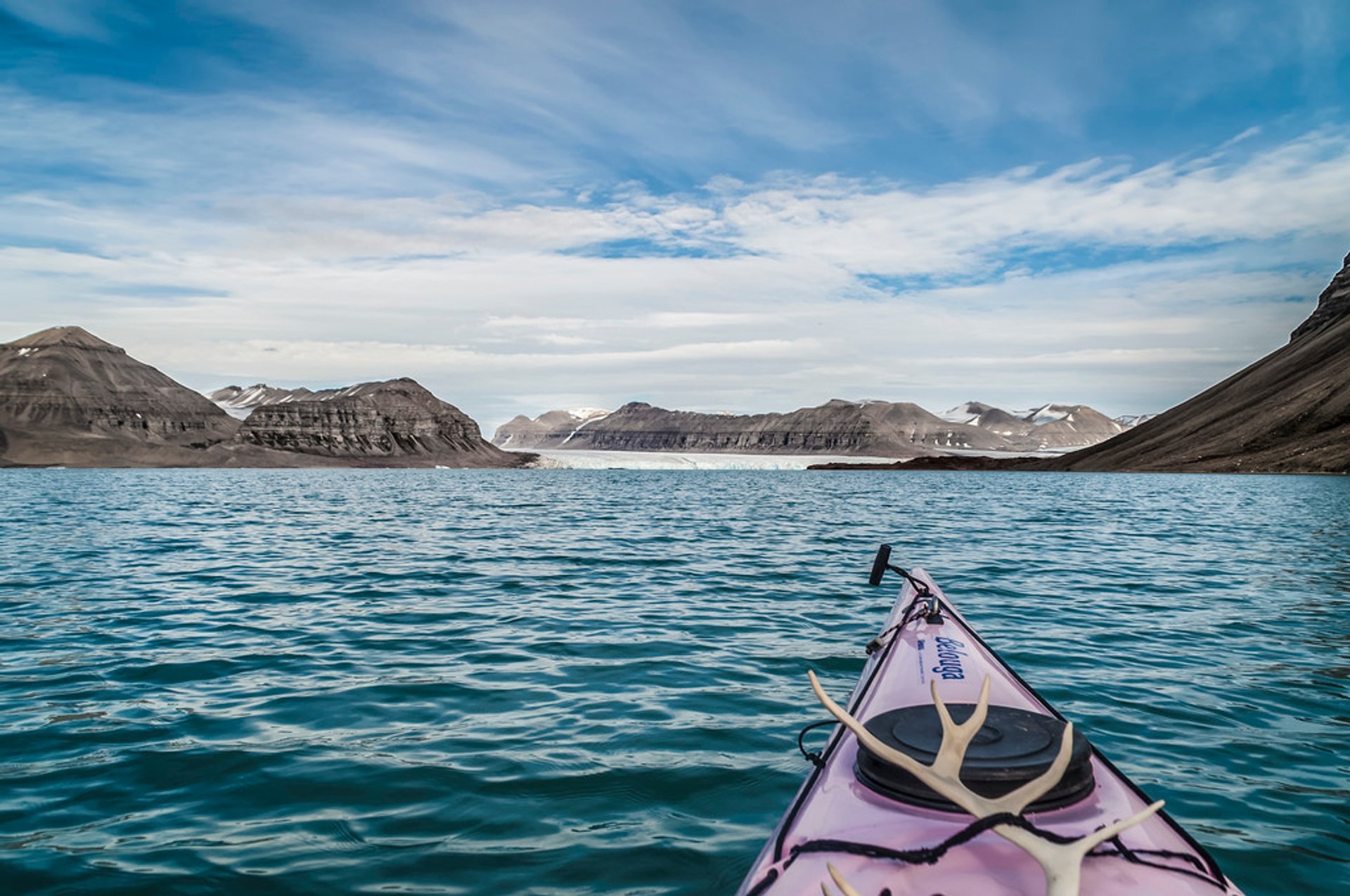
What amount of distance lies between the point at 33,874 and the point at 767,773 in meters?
4.76

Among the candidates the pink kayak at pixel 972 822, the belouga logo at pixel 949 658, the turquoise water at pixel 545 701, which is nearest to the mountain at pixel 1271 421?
the turquoise water at pixel 545 701

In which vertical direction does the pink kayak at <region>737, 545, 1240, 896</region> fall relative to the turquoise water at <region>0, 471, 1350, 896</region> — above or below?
above

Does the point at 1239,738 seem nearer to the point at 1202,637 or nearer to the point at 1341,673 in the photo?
the point at 1341,673

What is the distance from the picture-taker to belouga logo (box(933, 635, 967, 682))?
5.77m

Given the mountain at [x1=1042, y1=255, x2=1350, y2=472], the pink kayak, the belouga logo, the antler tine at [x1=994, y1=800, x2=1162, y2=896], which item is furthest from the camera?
the mountain at [x1=1042, y1=255, x2=1350, y2=472]

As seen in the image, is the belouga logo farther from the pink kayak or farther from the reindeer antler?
the reindeer antler

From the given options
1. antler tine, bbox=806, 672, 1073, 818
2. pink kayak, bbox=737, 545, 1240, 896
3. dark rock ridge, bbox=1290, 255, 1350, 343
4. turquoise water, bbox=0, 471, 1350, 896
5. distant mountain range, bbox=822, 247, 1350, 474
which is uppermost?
dark rock ridge, bbox=1290, 255, 1350, 343

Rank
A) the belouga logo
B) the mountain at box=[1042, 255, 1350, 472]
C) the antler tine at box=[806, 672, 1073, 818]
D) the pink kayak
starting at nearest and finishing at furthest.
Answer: the pink kayak → the antler tine at box=[806, 672, 1073, 818] → the belouga logo → the mountain at box=[1042, 255, 1350, 472]

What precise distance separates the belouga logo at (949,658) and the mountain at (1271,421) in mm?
100899

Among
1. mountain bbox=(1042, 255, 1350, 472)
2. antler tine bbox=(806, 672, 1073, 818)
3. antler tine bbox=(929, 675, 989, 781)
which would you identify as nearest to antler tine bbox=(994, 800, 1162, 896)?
antler tine bbox=(806, 672, 1073, 818)

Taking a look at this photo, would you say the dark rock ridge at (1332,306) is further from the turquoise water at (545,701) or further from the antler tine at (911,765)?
the antler tine at (911,765)

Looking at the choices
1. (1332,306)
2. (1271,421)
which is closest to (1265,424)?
(1271,421)

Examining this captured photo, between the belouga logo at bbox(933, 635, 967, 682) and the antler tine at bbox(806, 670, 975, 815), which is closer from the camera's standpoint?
the antler tine at bbox(806, 670, 975, 815)

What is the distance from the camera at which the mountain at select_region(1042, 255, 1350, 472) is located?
311 ft
